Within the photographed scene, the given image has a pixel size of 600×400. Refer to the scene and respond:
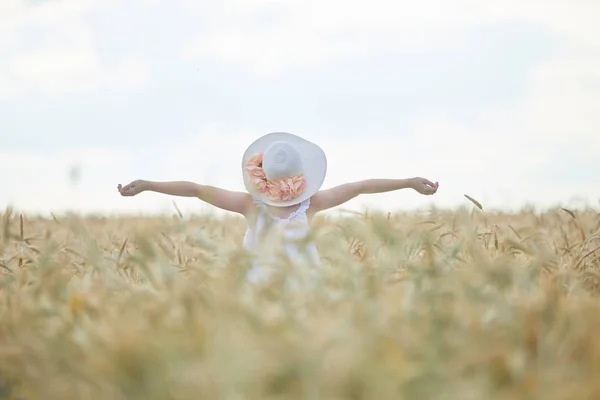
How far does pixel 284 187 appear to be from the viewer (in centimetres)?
425

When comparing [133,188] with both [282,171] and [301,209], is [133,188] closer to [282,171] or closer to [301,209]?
[282,171]

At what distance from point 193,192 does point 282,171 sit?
1.44 feet

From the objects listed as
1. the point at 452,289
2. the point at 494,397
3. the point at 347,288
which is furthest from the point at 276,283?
the point at 494,397

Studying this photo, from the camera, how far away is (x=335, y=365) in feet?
4.86

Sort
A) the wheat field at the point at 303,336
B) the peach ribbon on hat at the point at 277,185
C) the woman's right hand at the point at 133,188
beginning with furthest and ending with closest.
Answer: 1. the peach ribbon on hat at the point at 277,185
2. the woman's right hand at the point at 133,188
3. the wheat field at the point at 303,336

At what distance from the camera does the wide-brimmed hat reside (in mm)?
4262

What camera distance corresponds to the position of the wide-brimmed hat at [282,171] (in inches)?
168

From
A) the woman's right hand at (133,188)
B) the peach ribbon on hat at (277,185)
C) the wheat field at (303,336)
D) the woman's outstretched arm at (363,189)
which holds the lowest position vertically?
the wheat field at (303,336)

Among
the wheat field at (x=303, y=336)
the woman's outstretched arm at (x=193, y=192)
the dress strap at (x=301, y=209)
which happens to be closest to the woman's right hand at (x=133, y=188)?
the woman's outstretched arm at (x=193, y=192)

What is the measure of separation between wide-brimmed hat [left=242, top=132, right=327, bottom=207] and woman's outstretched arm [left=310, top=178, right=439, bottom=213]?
0.07m

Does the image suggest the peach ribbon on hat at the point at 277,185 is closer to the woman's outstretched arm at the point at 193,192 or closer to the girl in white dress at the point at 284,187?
the girl in white dress at the point at 284,187

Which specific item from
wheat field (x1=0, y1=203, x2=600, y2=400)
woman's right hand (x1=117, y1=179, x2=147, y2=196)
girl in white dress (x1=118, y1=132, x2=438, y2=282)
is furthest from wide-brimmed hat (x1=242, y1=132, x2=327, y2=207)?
wheat field (x1=0, y1=203, x2=600, y2=400)

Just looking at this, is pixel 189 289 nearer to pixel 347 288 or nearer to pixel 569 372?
pixel 347 288

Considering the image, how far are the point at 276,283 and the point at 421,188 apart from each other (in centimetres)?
236
